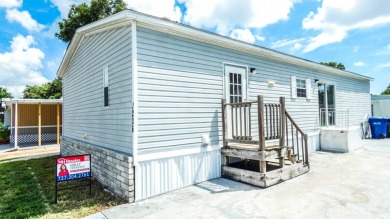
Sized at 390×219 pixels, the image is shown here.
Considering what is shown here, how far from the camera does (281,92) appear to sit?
7988 millimetres

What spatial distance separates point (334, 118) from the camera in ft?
34.9

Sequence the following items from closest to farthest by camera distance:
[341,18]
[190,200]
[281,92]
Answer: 1. [190,200]
2. [281,92]
3. [341,18]

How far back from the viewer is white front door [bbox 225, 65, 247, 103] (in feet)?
20.6

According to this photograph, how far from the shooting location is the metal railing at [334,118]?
1006 cm

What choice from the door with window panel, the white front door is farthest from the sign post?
the white front door

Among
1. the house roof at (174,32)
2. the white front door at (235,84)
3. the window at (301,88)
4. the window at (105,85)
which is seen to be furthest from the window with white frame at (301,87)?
the window at (105,85)

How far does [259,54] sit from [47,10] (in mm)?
15712

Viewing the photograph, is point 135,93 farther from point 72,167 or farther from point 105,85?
point 72,167

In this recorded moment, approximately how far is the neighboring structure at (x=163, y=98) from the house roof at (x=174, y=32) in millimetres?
23

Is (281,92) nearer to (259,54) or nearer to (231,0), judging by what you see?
(259,54)

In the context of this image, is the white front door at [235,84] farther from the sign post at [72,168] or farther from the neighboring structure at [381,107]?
the neighboring structure at [381,107]

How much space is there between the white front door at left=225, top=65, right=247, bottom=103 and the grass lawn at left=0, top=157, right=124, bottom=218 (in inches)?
149

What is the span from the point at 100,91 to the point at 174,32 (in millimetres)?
2655

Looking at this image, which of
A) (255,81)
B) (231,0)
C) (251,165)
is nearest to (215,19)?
(231,0)
